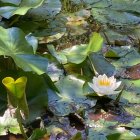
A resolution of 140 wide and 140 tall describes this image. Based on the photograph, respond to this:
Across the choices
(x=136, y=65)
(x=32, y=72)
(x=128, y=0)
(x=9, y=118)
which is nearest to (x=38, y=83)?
(x=32, y=72)

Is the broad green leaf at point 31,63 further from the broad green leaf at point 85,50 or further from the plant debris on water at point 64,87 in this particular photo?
the broad green leaf at point 85,50

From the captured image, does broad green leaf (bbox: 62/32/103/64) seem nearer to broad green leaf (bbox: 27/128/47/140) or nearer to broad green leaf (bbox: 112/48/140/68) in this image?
broad green leaf (bbox: 112/48/140/68)

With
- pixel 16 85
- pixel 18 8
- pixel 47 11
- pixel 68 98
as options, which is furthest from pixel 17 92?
pixel 47 11

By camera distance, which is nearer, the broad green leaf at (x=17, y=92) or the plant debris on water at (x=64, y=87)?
the broad green leaf at (x=17, y=92)

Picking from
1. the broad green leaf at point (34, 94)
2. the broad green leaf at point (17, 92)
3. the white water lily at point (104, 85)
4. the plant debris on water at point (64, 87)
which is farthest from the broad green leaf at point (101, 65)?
the broad green leaf at point (17, 92)

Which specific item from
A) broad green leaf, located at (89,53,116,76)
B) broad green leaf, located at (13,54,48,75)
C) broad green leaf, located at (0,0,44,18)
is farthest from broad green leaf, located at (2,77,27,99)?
broad green leaf, located at (0,0,44,18)

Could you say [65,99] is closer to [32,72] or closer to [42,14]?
[32,72]
